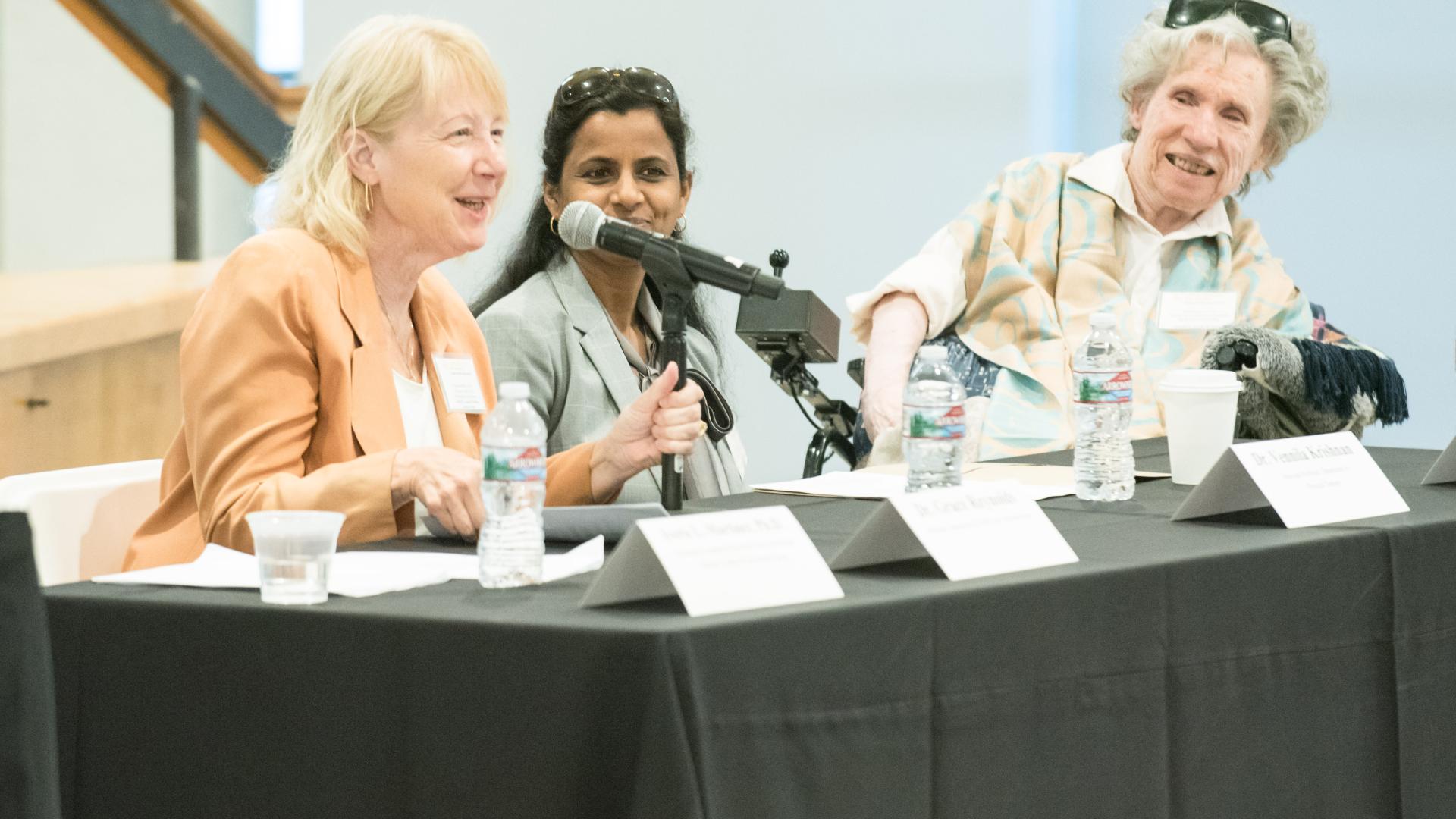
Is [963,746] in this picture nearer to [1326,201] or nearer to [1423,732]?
[1423,732]

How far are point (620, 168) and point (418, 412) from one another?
74 cm

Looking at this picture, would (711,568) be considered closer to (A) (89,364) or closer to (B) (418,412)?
(B) (418,412)

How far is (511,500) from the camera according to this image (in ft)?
4.79

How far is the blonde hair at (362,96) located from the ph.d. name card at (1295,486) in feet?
3.53

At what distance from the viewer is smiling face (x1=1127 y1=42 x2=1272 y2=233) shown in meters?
3.19

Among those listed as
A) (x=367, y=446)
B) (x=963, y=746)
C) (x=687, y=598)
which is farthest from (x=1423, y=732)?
(x=367, y=446)

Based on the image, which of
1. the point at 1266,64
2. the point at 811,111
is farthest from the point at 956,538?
the point at 811,111

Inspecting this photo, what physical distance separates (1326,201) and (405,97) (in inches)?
152

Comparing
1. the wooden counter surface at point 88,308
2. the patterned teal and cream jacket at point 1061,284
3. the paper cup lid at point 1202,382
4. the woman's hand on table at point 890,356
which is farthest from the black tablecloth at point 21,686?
the wooden counter surface at point 88,308

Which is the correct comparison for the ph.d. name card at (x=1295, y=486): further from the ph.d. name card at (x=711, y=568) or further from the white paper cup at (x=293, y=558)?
the white paper cup at (x=293, y=558)

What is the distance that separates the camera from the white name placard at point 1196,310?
3.08 m

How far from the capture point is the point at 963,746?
4.65 feet

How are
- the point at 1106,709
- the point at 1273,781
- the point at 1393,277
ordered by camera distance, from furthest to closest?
the point at 1393,277 → the point at 1273,781 → the point at 1106,709

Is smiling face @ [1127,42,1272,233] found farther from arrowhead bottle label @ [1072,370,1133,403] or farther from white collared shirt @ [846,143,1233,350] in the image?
arrowhead bottle label @ [1072,370,1133,403]
